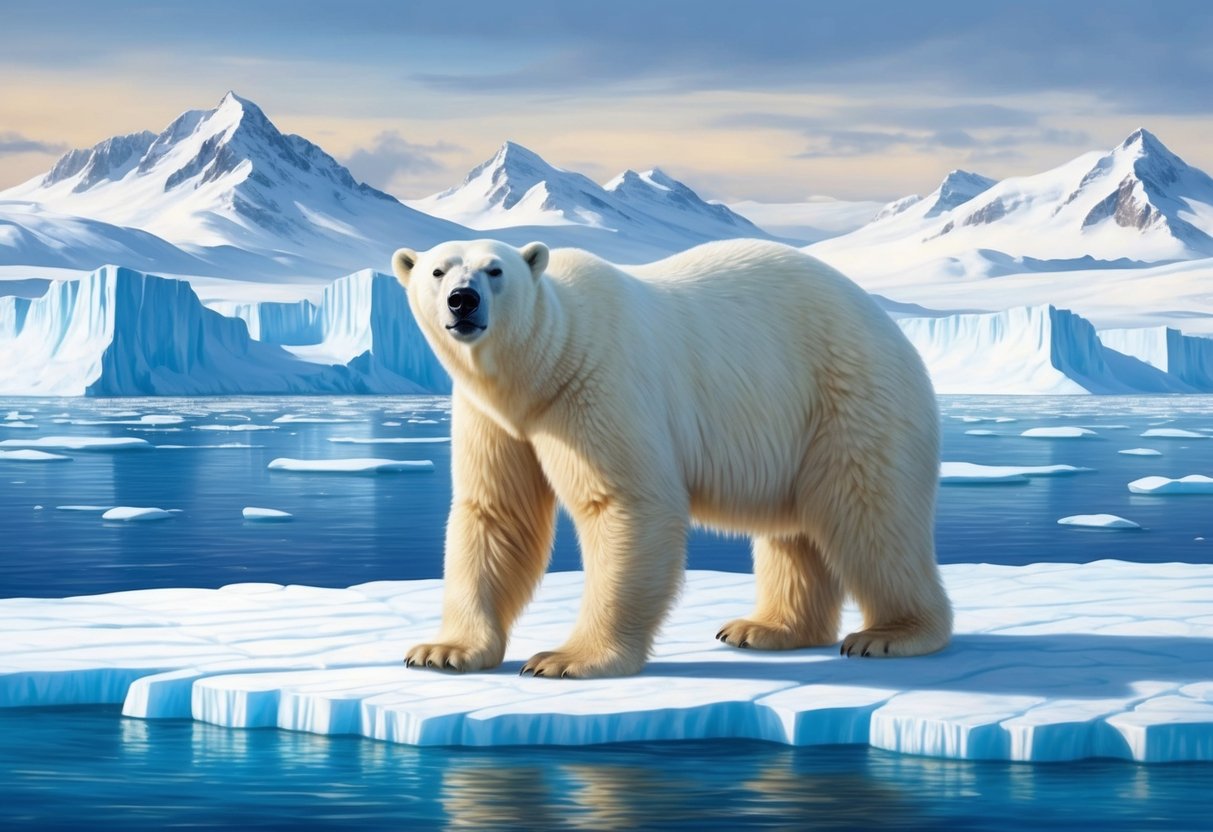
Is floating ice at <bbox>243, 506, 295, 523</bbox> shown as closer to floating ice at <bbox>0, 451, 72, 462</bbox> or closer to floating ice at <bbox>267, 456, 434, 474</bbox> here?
floating ice at <bbox>267, 456, 434, 474</bbox>

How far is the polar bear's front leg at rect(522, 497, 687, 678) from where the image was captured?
208 inches

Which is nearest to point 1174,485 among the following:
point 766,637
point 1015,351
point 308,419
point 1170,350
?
point 766,637

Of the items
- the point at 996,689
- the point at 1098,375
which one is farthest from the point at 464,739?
the point at 1098,375

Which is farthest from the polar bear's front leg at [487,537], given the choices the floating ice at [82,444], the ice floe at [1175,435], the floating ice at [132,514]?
the ice floe at [1175,435]

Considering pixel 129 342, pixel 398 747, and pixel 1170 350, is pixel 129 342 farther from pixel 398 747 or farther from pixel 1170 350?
pixel 398 747

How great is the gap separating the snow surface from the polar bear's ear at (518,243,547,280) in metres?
1.29

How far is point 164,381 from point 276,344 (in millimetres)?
10758

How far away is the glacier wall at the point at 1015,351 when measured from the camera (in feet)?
204

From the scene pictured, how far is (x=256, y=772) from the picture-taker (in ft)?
15.8

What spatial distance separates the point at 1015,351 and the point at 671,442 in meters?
60.0

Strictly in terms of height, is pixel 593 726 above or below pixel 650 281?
below

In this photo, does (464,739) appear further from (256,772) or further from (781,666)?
(781,666)

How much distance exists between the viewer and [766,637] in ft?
20.3

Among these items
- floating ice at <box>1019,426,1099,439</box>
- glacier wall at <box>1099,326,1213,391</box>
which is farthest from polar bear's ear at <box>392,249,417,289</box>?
glacier wall at <box>1099,326,1213,391</box>
